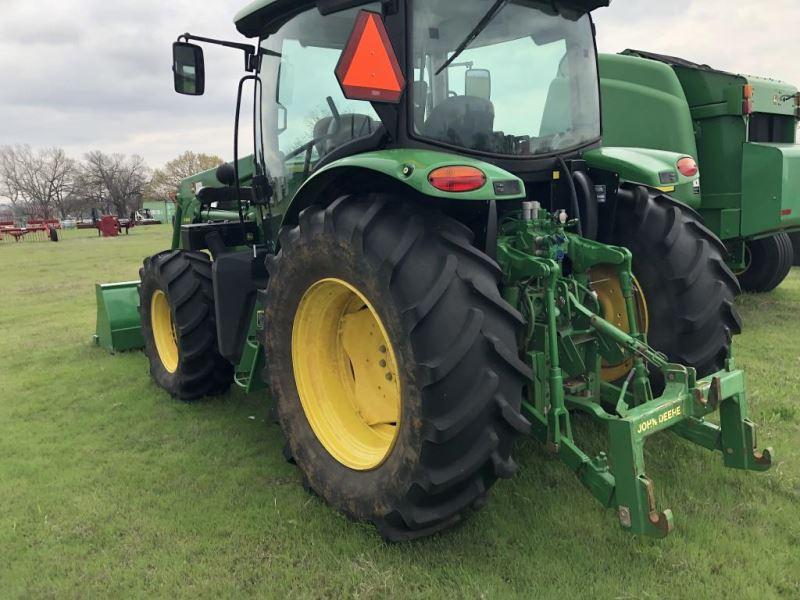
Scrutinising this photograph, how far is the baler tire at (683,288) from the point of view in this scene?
3137mm

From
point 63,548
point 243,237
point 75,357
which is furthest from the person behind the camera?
point 75,357

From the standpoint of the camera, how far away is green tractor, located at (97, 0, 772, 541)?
2.28 m

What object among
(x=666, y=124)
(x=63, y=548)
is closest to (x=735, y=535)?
(x=63, y=548)

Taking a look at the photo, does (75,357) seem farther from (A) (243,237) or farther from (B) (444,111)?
(B) (444,111)

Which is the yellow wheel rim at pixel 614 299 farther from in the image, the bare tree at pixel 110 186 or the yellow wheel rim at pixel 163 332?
the bare tree at pixel 110 186

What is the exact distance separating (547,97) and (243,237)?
7.75 feet

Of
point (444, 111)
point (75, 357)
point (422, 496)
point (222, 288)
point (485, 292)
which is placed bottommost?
point (75, 357)

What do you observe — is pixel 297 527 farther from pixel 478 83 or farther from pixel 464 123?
pixel 478 83

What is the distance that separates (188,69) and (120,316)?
284 centimetres

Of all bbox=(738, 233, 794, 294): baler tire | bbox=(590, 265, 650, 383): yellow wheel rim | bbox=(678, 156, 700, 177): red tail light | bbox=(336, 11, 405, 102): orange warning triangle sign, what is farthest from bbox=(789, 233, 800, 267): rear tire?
bbox=(336, 11, 405, 102): orange warning triangle sign

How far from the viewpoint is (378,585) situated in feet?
7.53

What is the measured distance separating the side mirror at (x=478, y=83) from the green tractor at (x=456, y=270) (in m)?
0.01

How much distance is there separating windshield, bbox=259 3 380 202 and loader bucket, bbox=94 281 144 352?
→ 2712mm

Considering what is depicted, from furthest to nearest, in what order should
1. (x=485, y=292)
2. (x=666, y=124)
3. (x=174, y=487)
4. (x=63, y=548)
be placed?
(x=666, y=124), (x=174, y=487), (x=63, y=548), (x=485, y=292)
